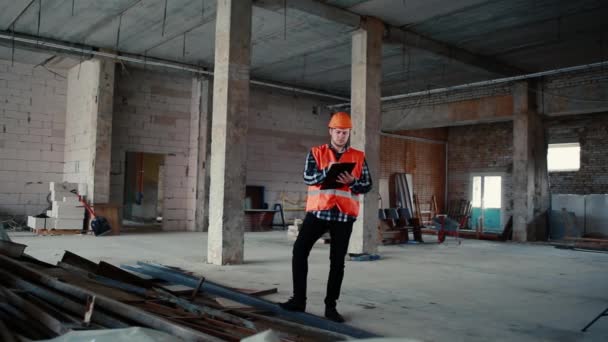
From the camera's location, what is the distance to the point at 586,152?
57.2 ft

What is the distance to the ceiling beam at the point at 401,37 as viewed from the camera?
9227 mm

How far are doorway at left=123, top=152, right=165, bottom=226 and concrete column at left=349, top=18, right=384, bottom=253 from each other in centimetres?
1133

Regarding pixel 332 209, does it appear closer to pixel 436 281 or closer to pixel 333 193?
pixel 333 193

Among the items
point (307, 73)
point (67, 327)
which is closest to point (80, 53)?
point (307, 73)

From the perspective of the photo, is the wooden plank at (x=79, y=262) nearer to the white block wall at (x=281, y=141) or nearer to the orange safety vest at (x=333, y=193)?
the orange safety vest at (x=333, y=193)

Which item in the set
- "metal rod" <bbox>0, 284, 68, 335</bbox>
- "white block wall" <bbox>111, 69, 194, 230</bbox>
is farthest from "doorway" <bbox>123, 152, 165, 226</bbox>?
"metal rod" <bbox>0, 284, 68, 335</bbox>

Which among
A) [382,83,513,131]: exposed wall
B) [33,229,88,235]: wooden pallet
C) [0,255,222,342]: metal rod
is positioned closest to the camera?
[0,255,222,342]: metal rod

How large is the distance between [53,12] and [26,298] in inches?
336

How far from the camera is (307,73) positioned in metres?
15.1

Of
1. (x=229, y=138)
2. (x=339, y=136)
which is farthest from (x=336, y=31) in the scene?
(x=339, y=136)

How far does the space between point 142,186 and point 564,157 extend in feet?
51.3

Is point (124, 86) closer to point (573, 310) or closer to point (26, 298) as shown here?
point (26, 298)

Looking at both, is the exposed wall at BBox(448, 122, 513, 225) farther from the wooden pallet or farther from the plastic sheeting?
the plastic sheeting

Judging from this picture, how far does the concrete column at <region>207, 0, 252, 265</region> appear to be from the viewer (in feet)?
25.3
